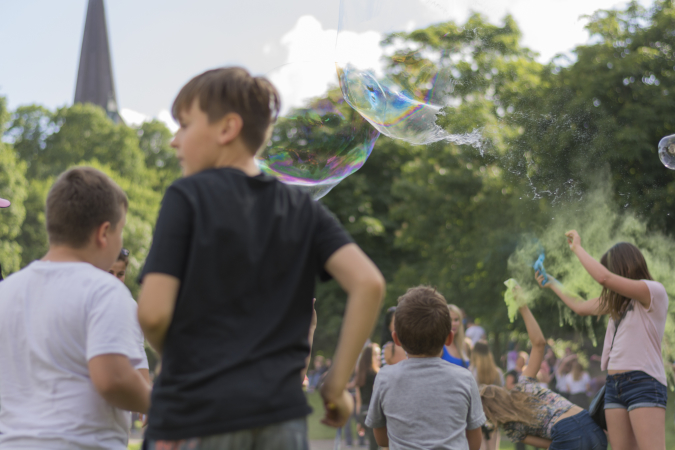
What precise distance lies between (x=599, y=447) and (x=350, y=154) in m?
2.84

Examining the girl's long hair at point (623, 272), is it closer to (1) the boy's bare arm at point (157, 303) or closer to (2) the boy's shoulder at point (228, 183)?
(2) the boy's shoulder at point (228, 183)

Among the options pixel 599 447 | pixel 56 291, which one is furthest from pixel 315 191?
pixel 56 291

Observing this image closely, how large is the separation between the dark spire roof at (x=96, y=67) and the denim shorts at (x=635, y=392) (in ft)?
192

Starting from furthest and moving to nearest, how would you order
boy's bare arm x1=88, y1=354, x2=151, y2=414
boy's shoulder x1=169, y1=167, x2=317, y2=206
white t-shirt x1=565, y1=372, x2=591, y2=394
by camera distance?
white t-shirt x1=565, y1=372, x2=591, y2=394 < boy's bare arm x1=88, y1=354, x2=151, y2=414 < boy's shoulder x1=169, y1=167, x2=317, y2=206

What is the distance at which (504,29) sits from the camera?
8875 mm

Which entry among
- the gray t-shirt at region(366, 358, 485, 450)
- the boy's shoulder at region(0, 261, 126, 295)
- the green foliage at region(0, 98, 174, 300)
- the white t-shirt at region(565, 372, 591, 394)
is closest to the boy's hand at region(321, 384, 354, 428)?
the boy's shoulder at region(0, 261, 126, 295)

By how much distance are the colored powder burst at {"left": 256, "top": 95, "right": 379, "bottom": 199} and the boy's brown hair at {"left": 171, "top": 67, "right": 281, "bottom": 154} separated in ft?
10.9

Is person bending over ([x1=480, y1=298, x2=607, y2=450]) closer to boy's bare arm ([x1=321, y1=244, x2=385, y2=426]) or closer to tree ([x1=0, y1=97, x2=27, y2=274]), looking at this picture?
boy's bare arm ([x1=321, y1=244, x2=385, y2=426])

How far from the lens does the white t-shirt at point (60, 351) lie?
1.72 meters

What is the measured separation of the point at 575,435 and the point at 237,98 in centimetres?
314

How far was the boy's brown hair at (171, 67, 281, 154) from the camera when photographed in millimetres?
1540

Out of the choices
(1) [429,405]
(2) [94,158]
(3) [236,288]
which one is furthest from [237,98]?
(2) [94,158]

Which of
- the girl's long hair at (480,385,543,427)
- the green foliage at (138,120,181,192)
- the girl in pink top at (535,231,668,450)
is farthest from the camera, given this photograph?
the green foliage at (138,120,181,192)

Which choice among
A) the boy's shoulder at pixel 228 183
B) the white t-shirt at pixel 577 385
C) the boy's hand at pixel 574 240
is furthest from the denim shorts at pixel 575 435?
the white t-shirt at pixel 577 385
